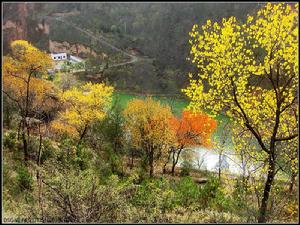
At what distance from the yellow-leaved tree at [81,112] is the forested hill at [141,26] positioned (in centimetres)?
2124

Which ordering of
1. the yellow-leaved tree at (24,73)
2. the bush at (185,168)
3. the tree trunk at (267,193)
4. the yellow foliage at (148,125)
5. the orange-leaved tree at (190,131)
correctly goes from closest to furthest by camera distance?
the tree trunk at (267,193), the yellow-leaved tree at (24,73), the yellow foliage at (148,125), the bush at (185,168), the orange-leaved tree at (190,131)

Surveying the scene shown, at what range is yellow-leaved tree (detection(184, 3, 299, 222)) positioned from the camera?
6402 mm

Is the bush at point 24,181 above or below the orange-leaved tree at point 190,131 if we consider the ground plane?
above

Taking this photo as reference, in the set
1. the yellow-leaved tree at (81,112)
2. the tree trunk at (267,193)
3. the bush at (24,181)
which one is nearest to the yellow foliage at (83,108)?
the yellow-leaved tree at (81,112)

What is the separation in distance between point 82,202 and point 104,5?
7798 centimetres

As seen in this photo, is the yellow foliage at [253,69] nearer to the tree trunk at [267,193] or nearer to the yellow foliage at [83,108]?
the tree trunk at [267,193]

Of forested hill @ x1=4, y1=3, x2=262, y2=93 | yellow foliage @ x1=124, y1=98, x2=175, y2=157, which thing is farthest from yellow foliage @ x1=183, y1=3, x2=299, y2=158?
forested hill @ x1=4, y1=3, x2=262, y2=93

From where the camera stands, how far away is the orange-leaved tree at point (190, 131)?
895 inches

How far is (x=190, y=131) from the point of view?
76.3ft

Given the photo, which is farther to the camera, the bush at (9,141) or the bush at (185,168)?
the bush at (185,168)

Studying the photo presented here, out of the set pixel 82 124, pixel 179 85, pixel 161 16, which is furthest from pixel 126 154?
pixel 161 16

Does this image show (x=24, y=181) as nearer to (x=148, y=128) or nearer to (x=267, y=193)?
(x=267, y=193)

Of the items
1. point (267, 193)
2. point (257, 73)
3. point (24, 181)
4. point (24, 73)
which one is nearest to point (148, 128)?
point (24, 73)

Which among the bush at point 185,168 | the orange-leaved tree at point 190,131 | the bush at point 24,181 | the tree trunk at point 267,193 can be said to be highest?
the tree trunk at point 267,193
